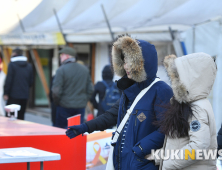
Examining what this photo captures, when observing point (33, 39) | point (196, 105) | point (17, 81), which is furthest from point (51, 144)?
point (33, 39)

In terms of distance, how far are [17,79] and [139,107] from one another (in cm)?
443

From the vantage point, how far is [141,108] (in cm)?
217

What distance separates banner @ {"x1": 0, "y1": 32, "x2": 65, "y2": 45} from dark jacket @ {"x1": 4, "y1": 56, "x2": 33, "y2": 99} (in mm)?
2272

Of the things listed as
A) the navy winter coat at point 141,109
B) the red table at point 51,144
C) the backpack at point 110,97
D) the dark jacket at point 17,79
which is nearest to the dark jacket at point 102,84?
the backpack at point 110,97

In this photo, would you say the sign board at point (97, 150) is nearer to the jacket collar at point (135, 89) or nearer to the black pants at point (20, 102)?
the jacket collar at point (135, 89)

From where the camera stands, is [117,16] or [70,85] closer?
[70,85]

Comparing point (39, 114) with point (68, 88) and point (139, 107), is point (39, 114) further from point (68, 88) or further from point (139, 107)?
point (139, 107)

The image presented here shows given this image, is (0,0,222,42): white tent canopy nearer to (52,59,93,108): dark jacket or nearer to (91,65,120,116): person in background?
(91,65,120,116): person in background

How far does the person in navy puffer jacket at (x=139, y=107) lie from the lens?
6.94 feet

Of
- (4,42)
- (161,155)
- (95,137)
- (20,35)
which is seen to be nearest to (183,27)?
(95,137)

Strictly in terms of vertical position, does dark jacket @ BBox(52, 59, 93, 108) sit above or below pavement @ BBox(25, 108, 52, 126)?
above

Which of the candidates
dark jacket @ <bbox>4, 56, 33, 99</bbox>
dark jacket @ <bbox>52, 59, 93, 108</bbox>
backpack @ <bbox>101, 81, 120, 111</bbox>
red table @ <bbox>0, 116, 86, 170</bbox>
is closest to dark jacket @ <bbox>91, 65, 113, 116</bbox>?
backpack @ <bbox>101, 81, 120, 111</bbox>

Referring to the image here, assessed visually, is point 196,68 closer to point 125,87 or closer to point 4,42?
point 125,87

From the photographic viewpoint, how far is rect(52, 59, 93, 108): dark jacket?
5125 mm
